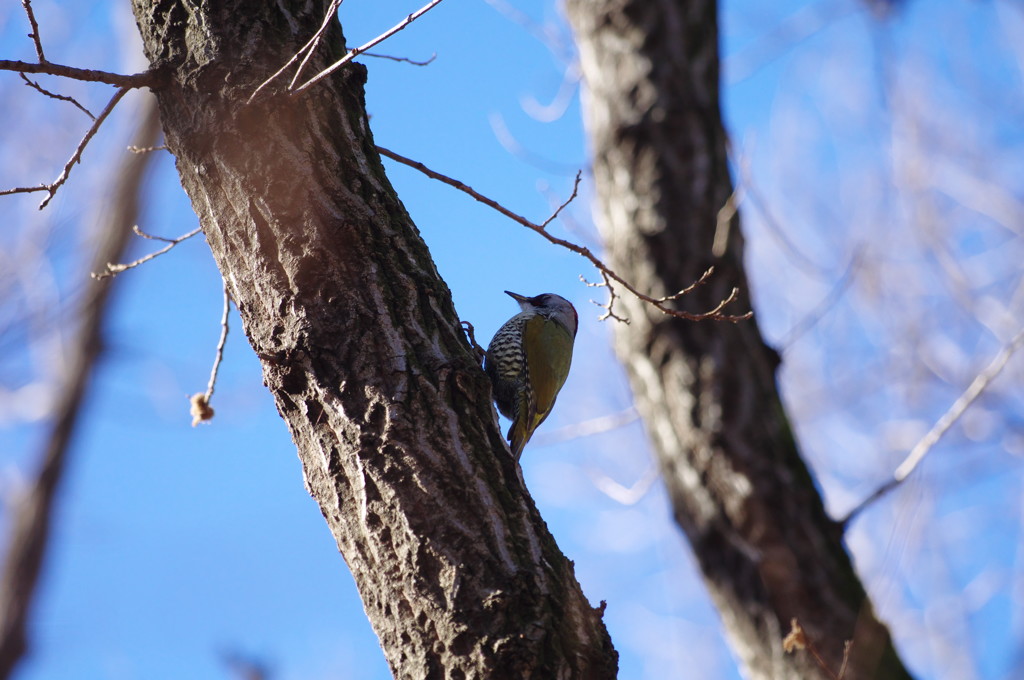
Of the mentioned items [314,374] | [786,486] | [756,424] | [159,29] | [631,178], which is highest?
[631,178]

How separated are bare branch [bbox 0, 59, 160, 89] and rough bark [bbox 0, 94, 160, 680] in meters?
3.51

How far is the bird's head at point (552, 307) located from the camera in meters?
5.54

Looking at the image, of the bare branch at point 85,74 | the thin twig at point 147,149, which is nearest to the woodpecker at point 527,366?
the thin twig at point 147,149

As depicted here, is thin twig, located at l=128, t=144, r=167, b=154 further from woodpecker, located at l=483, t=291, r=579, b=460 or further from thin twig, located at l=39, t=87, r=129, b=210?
woodpecker, located at l=483, t=291, r=579, b=460

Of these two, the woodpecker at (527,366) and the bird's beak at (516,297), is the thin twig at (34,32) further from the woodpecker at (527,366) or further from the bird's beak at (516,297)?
the bird's beak at (516,297)

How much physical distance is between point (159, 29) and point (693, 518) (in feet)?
8.53

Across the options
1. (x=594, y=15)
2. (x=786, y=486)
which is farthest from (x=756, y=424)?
(x=594, y=15)

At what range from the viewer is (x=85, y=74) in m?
2.02

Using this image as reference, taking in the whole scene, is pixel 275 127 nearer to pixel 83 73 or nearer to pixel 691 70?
pixel 83 73

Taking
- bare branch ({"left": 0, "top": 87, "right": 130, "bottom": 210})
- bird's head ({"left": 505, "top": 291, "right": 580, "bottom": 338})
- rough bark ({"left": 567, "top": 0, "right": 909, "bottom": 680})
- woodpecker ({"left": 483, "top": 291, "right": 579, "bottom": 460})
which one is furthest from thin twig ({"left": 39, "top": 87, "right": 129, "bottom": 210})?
bird's head ({"left": 505, "top": 291, "right": 580, "bottom": 338})

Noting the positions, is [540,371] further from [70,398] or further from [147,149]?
[70,398]

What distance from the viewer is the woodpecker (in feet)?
15.8

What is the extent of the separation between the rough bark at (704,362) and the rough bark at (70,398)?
2940 mm

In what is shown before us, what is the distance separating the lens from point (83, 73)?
2.01 m
